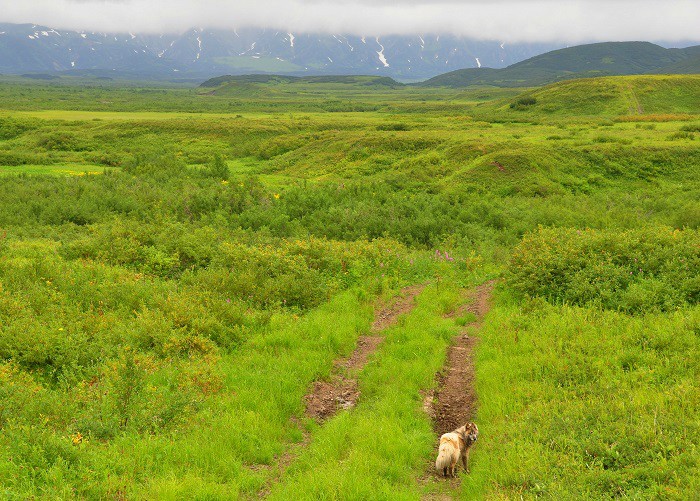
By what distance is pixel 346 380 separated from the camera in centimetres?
922

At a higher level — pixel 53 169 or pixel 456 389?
pixel 53 169

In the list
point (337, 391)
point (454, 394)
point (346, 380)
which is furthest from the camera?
point (346, 380)

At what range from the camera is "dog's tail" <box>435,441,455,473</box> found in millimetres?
6180

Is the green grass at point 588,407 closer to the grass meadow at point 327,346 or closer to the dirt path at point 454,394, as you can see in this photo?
the grass meadow at point 327,346

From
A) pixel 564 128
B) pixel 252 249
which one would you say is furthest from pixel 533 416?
pixel 564 128

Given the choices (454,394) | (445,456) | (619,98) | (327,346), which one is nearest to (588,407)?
(445,456)

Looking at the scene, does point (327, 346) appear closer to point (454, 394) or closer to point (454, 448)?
point (454, 394)

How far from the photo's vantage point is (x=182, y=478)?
19.8 feet

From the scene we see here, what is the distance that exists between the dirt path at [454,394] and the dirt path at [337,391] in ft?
4.82

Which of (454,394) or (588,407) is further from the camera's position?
(454,394)

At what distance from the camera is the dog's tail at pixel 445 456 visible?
20.3ft

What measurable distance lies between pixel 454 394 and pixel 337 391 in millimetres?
2141

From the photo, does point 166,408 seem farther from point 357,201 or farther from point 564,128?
point 564,128

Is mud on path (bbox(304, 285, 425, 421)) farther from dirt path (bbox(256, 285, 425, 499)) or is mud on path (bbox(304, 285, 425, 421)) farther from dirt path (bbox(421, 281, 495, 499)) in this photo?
dirt path (bbox(421, 281, 495, 499))
